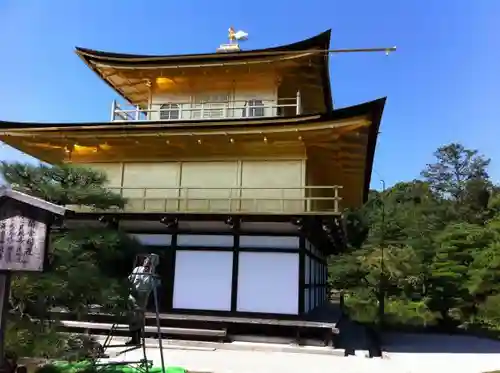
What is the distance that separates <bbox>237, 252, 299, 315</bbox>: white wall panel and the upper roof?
622cm

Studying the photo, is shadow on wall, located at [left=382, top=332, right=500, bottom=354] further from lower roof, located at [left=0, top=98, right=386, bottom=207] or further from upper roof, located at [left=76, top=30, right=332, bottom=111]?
upper roof, located at [left=76, top=30, right=332, bottom=111]

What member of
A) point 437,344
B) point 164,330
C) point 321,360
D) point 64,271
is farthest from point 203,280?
A: point 437,344

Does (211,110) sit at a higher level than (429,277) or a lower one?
higher

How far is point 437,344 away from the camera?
559 inches

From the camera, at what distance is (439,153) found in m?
70.8

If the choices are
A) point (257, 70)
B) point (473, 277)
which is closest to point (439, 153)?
point (473, 277)

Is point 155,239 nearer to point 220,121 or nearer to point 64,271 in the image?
point 220,121

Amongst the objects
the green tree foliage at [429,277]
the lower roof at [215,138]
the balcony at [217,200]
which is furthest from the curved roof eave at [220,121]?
the green tree foliage at [429,277]

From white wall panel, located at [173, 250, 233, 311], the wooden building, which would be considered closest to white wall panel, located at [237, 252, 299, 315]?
the wooden building

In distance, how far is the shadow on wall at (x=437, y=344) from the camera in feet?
42.6

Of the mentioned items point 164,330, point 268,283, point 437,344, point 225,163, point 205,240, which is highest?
point 225,163

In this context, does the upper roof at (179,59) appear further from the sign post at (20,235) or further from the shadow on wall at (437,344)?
the sign post at (20,235)

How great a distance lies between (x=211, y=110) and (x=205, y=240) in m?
5.02

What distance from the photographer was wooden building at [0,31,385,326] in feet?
40.8
